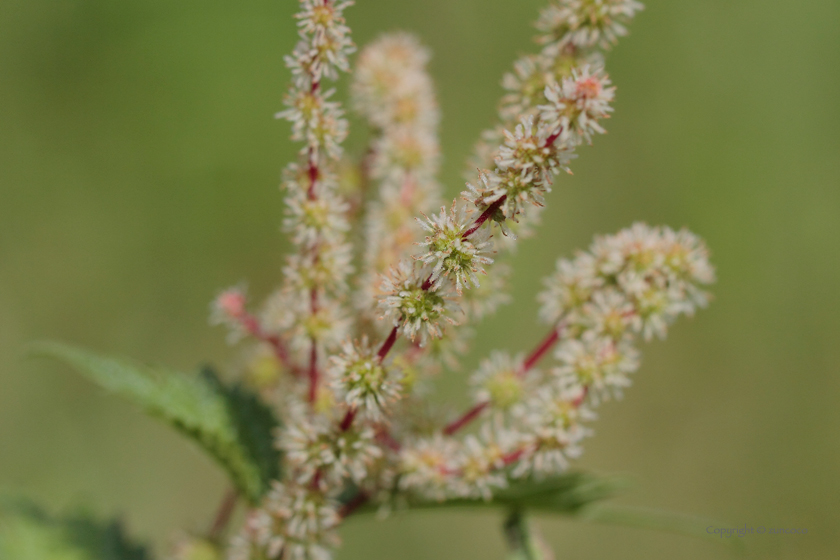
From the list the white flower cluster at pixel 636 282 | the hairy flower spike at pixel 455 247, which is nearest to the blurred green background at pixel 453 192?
the white flower cluster at pixel 636 282

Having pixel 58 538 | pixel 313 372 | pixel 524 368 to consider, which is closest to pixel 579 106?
pixel 524 368

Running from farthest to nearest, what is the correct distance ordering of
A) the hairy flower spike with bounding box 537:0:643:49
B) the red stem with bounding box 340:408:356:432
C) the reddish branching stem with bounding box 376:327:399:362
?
1. the hairy flower spike with bounding box 537:0:643:49
2. the red stem with bounding box 340:408:356:432
3. the reddish branching stem with bounding box 376:327:399:362

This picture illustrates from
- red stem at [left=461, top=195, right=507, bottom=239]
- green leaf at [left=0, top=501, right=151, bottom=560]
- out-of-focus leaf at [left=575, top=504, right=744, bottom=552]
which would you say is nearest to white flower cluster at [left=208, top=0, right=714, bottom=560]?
red stem at [left=461, top=195, right=507, bottom=239]

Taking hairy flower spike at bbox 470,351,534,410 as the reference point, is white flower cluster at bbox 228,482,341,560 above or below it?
below

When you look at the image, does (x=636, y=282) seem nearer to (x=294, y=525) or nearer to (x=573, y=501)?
(x=573, y=501)

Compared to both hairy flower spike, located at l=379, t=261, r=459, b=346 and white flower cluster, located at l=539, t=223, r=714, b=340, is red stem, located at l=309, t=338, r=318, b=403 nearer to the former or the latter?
hairy flower spike, located at l=379, t=261, r=459, b=346

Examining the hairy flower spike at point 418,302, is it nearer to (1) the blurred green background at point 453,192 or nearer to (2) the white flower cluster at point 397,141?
(2) the white flower cluster at point 397,141

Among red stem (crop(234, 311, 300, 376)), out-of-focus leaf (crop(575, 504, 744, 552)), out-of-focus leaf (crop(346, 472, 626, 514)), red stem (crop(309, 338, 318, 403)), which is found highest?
red stem (crop(234, 311, 300, 376))
